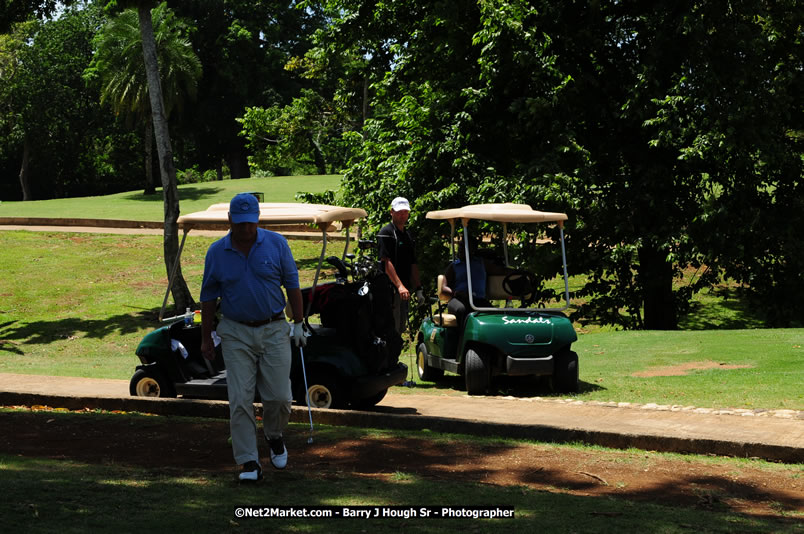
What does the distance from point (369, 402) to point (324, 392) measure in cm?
68

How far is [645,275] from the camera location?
21.7 m

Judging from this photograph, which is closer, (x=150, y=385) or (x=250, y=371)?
(x=250, y=371)

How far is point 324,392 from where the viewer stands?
9.51m

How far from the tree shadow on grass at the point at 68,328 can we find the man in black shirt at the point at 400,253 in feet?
44.5

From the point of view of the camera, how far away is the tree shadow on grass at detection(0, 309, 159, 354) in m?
22.5

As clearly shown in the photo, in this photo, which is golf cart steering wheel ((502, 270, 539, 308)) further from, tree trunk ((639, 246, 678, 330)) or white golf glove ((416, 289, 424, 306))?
tree trunk ((639, 246, 678, 330))

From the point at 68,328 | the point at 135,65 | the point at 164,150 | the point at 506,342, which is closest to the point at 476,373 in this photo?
the point at 506,342

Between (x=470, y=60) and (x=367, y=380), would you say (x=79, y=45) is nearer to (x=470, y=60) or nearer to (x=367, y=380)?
(x=470, y=60)

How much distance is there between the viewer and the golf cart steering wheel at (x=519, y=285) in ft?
40.5

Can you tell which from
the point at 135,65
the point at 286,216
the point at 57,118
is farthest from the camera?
the point at 57,118

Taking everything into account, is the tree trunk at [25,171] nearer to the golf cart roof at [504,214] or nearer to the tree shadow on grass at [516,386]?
the tree shadow on grass at [516,386]

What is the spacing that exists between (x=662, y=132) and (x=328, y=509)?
15135 millimetres

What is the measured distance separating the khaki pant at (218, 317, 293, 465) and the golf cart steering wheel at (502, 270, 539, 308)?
6.10 meters

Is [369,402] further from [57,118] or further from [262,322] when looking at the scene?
[57,118]
